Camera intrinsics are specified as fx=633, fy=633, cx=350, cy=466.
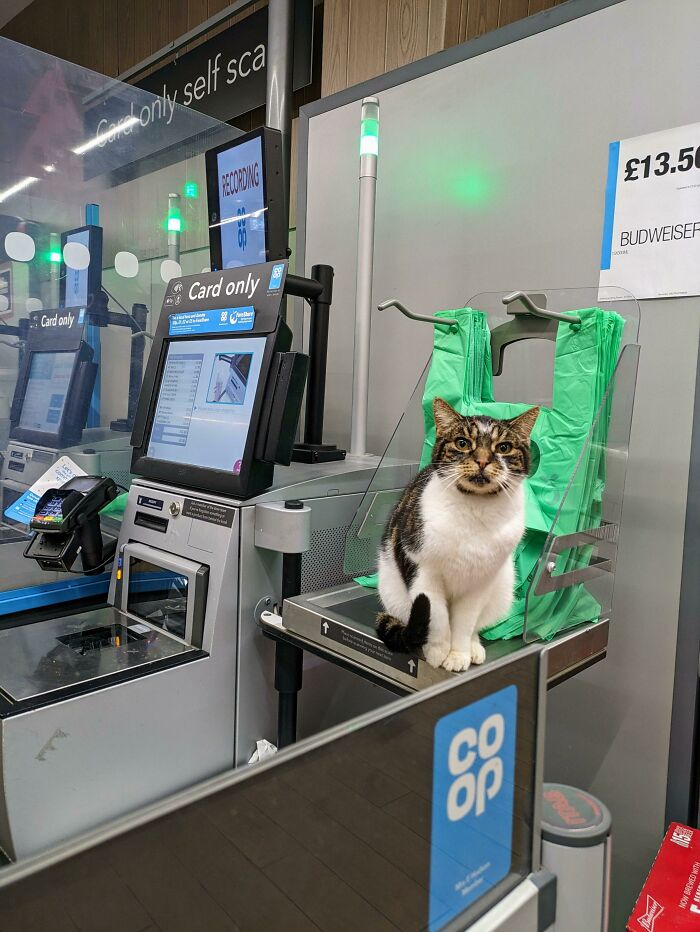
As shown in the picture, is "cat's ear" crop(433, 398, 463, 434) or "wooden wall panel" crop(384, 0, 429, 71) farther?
"wooden wall panel" crop(384, 0, 429, 71)

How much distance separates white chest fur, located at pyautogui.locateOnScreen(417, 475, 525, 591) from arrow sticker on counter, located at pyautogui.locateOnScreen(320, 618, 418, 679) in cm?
15

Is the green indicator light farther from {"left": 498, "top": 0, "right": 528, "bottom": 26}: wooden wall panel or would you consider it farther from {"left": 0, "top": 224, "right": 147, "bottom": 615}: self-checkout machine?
{"left": 0, "top": 224, "right": 147, "bottom": 615}: self-checkout machine

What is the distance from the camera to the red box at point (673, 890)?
111cm

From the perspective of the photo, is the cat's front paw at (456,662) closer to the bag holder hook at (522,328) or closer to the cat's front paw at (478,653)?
the cat's front paw at (478,653)

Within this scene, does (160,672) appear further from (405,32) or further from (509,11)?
(509,11)

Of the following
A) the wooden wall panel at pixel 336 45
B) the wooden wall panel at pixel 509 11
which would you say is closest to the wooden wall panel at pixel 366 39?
the wooden wall panel at pixel 336 45

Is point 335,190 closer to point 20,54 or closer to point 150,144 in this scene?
point 150,144

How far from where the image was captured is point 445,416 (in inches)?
43.9

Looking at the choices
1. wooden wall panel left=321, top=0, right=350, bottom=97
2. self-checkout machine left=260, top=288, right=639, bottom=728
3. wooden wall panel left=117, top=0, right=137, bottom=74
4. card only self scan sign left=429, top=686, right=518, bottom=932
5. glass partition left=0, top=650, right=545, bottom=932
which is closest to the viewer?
glass partition left=0, top=650, right=545, bottom=932

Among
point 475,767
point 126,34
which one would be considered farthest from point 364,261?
point 126,34

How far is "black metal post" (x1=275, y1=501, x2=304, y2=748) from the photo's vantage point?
4.28ft

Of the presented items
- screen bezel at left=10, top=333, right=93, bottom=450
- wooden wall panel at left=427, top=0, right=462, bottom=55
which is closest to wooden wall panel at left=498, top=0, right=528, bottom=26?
wooden wall panel at left=427, top=0, right=462, bottom=55

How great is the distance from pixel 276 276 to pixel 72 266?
3.14 feet

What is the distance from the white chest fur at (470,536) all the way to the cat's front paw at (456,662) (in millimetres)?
106
